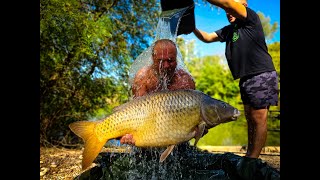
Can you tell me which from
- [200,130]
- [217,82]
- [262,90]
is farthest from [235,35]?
[217,82]

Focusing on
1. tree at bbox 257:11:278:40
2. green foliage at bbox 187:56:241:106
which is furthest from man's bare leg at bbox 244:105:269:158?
tree at bbox 257:11:278:40

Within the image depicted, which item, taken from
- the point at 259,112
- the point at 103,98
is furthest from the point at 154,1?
the point at 259,112

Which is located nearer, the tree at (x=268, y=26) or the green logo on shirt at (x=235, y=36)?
the green logo on shirt at (x=235, y=36)

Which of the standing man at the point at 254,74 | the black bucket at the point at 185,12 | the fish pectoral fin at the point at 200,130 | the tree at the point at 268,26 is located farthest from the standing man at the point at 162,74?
the tree at the point at 268,26

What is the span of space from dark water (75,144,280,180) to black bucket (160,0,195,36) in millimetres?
911

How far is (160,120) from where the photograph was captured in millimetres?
1777

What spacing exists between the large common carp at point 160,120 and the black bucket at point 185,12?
89 centimetres

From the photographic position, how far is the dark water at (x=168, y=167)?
2434 millimetres

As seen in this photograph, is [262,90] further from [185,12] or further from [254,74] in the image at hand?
[185,12]

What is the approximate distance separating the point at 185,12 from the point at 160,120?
3.47ft

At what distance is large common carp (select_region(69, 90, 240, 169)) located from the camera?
1771 millimetres

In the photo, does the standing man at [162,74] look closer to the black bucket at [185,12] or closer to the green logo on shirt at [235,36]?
the black bucket at [185,12]
